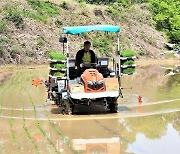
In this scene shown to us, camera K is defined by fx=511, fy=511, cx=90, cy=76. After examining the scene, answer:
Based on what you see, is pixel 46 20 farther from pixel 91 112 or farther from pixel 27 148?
pixel 27 148

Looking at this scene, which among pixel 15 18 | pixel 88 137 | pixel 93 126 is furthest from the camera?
pixel 15 18

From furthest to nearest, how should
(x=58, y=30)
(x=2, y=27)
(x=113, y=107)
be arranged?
1. (x=58, y=30)
2. (x=2, y=27)
3. (x=113, y=107)

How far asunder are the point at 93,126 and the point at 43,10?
2715 cm

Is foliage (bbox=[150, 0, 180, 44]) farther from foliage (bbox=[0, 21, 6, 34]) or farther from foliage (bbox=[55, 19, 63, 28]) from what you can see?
foliage (bbox=[0, 21, 6, 34])

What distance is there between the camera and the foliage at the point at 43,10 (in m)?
36.6

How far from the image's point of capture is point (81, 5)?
4050 cm

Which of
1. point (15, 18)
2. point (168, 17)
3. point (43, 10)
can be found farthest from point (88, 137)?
point (168, 17)

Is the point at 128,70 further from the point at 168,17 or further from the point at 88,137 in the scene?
the point at 168,17

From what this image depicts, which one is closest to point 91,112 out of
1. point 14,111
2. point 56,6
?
point 14,111

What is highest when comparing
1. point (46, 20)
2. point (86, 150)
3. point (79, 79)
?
point (46, 20)

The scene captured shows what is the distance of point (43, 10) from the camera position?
3812 centimetres

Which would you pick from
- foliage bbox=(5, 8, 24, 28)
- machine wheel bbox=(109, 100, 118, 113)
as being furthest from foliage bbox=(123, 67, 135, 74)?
foliage bbox=(5, 8, 24, 28)

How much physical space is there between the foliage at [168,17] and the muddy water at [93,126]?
25.8 metres

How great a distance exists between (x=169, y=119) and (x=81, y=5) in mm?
28656
